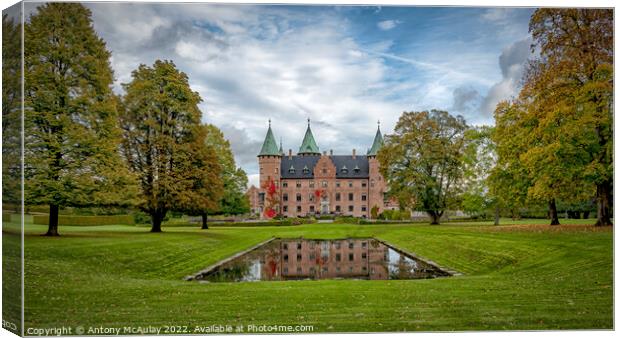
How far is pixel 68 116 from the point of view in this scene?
34.8 feet

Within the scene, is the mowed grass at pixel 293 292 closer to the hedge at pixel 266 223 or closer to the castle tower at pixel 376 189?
the hedge at pixel 266 223

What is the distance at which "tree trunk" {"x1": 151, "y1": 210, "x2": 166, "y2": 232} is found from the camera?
11699 mm

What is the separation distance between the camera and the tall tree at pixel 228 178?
38.3ft

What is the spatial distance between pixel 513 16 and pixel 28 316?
39.6ft

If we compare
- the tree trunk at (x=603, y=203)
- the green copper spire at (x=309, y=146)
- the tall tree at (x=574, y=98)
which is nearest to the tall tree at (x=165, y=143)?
the green copper spire at (x=309, y=146)

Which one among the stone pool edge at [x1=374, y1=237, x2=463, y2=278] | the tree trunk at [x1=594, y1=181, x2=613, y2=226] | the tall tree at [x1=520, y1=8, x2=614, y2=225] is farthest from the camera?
the stone pool edge at [x1=374, y1=237, x2=463, y2=278]

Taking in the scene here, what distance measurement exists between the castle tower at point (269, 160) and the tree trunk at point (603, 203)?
7.86m

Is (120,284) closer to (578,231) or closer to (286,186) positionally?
(286,186)

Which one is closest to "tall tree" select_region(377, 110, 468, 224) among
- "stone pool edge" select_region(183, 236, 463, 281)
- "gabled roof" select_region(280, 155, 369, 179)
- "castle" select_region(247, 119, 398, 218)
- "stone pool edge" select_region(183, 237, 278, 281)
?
"castle" select_region(247, 119, 398, 218)

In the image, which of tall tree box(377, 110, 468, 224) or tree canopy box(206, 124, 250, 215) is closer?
tree canopy box(206, 124, 250, 215)

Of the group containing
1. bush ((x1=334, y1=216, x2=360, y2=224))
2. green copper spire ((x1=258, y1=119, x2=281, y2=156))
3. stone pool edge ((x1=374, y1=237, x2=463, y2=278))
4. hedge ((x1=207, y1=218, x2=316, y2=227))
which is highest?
green copper spire ((x1=258, y1=119, x2=281, y2=156))

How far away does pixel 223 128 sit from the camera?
449 inches

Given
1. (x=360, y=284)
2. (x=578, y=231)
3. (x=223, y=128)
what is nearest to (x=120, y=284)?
(x=223, y=128)

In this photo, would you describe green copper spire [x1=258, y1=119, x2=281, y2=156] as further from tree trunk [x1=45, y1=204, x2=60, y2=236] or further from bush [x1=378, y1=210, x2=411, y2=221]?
bush [x1=378, y1=210, x2=411, y2=221]
